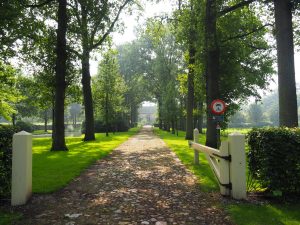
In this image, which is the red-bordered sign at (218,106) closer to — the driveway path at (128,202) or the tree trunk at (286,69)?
the tree trunk at (286,69)

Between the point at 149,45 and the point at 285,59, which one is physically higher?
the point at 149,45

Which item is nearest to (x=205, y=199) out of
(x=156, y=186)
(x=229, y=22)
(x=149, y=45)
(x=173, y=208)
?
(x=173, y=208)

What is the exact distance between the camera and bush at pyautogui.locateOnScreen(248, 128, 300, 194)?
6141 millimetres

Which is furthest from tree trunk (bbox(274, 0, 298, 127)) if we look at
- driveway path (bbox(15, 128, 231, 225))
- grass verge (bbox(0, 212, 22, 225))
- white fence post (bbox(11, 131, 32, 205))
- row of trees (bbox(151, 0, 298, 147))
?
grass verge (bbox(0, 212, 22, 225))

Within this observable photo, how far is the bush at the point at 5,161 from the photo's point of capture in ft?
19.9

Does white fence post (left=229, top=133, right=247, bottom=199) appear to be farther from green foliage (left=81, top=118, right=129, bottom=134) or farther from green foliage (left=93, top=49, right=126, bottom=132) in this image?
green foliage (left=81, top=118, right=129, bottom=134)

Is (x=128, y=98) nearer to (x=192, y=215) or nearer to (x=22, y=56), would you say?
(x=22, y=56)

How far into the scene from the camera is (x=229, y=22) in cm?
1798

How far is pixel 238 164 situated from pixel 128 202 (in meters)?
2.60

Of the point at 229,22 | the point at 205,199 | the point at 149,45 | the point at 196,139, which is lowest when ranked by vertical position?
the point at 205,199

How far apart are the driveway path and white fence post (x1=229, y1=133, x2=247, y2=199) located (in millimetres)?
546

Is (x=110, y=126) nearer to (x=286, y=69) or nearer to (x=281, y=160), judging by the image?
(x=286, y=69)

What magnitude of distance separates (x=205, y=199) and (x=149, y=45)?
5270 centimetres

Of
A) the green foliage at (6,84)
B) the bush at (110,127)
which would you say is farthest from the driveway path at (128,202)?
the bush at (110,127)
